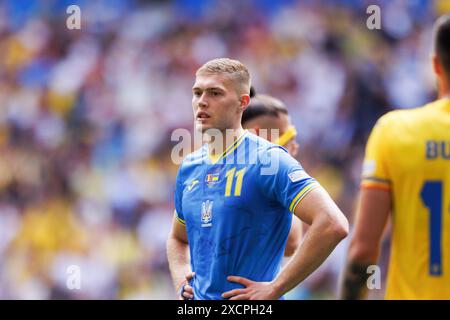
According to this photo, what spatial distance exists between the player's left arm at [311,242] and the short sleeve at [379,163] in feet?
1.78

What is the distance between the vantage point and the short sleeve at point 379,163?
303 cm

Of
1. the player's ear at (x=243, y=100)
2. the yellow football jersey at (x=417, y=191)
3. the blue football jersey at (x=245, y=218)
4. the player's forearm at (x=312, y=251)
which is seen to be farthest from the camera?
the player's ear at (x=243, y=100)

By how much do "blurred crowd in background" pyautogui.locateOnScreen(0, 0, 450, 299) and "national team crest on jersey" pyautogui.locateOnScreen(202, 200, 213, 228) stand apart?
521 centimetres

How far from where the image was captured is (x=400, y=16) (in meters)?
10.1

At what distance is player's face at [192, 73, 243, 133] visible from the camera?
4074 mm

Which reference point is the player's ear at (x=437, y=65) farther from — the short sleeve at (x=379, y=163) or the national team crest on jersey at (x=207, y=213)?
the national team crest on jersey at (x=207, y=213)

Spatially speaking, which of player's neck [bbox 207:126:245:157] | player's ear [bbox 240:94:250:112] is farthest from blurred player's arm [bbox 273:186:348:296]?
player's ear [bbox 240:94:250:112]

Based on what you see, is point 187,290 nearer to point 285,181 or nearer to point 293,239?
point 285,181

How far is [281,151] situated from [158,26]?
25.2 feet

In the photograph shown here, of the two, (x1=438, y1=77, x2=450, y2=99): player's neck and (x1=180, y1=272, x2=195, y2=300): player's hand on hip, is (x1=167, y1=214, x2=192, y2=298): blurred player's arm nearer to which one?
(x1=180, y1=272, x2=195, y2=300): player's hand on hip

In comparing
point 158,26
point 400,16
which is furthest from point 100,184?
point 400,16

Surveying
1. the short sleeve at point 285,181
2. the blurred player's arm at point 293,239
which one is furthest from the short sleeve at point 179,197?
the blurred player's arm at point 293,239

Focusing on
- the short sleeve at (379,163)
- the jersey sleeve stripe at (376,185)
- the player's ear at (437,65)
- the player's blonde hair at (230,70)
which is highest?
the player's blonde hair at (230,70)

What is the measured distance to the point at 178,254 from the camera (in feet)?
→ 14.7
